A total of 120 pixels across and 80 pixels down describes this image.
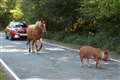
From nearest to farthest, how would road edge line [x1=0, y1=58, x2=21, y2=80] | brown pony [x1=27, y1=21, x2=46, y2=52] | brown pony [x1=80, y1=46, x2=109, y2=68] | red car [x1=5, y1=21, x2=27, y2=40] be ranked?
road edge line [x1=0, y1=58, x2=21, y2=80] → brown pony [x1=80, y1=46, x2=109, y2=68] → brown pony [x1=27, y1=21, x2=46, y2=52] → red car [x1=5, y1=21, x2=27, y2=40]

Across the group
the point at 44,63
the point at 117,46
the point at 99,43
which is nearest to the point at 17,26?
the point at 99,43

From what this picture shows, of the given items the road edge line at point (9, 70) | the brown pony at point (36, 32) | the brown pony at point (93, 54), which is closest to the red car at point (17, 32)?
the brown pony at point (36, 32)

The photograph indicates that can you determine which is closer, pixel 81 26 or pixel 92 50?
pixel 92 50

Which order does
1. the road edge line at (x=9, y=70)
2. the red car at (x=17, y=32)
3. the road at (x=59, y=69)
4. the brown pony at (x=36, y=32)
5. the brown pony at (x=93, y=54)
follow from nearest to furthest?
the road edge line at (x=9, y=70) → the road at (x=59, y=69) → the brown pony at (x=93, y=54) → the brown pony at (x=36, y=32) → the red car at (x=17, y=32)

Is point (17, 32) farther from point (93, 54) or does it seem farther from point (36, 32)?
point (93, 54)

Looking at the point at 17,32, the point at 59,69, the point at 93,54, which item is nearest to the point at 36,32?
the point at 93,54

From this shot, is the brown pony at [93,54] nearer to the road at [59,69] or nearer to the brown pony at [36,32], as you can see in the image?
the road at [59,69]

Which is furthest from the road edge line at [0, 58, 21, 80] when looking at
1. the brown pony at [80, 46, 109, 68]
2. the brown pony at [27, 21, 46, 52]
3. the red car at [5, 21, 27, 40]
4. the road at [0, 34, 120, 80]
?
the red car at [5, 21, 27, 40]

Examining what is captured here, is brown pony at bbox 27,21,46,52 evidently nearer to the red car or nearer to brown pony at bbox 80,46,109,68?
brown pony at bbox 80,46,109,68

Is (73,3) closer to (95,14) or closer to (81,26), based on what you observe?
(81,26)

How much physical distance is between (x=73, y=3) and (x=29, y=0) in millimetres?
5437

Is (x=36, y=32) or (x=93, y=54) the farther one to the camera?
(x=36, y=32)

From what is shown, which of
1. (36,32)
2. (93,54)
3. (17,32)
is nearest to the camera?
(93,54)

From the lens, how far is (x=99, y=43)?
2789 cm
